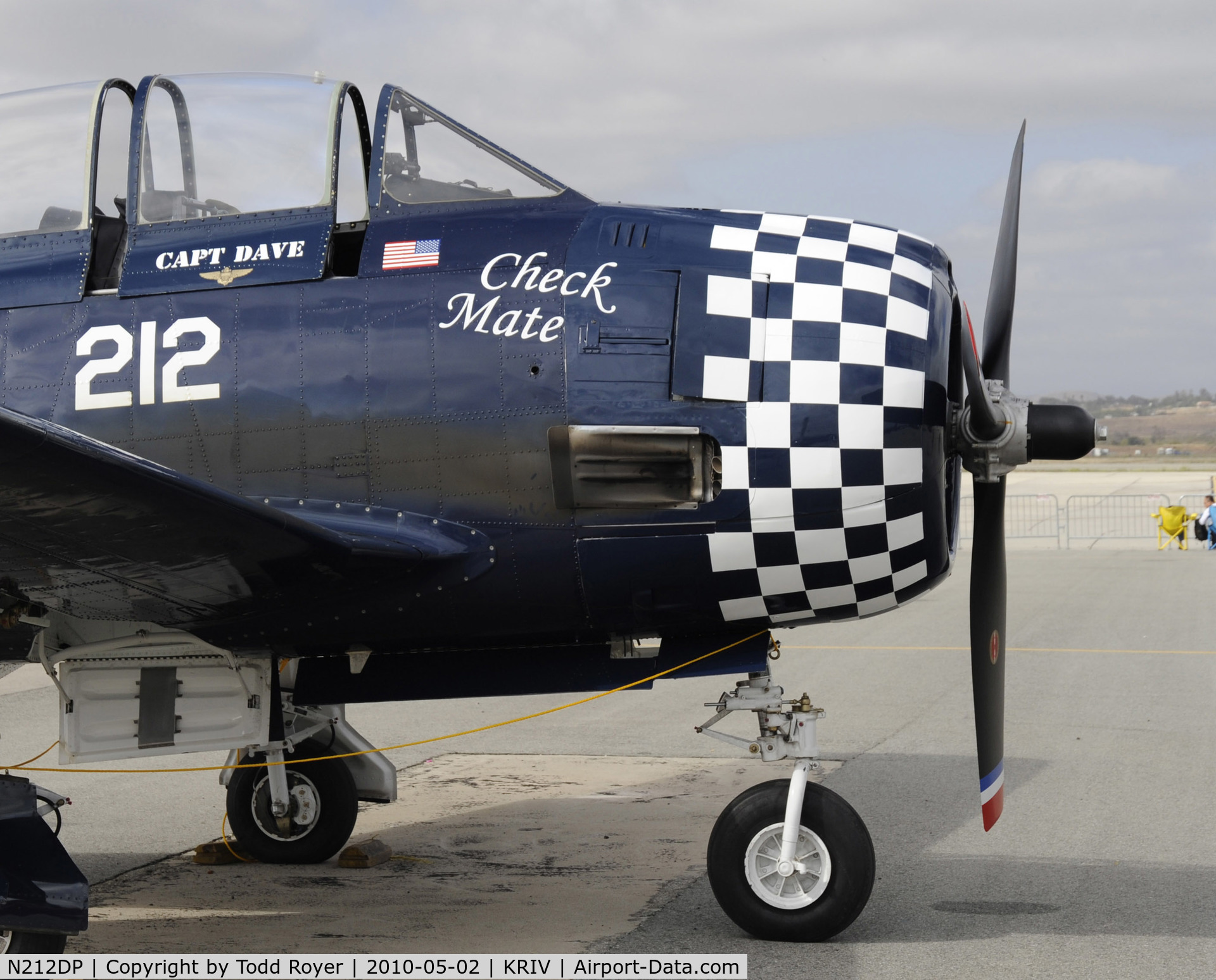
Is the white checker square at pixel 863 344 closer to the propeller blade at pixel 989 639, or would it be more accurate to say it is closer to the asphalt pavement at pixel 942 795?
the propeller blade at pixel 989 639

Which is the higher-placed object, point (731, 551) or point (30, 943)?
point (731, 551)

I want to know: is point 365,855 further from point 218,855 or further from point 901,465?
point 901,465

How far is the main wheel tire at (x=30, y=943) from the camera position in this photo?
471 cm

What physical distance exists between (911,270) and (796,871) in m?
2.33

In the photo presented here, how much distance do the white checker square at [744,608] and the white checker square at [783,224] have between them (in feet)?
4.50

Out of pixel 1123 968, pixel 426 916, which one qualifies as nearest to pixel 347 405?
pixel 426 916

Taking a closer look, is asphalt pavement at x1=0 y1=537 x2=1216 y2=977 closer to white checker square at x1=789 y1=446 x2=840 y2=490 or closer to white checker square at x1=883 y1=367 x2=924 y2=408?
white checker square at x1=789 y1=446 x2=840 y2=490

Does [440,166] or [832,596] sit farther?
[440,166]

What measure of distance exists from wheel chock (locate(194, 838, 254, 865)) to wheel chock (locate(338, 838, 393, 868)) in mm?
528

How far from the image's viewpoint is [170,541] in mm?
4512

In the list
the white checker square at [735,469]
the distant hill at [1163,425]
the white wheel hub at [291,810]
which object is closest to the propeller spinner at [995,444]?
the white checker square at [735,469]

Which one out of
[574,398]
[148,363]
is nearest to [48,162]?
[148,363]

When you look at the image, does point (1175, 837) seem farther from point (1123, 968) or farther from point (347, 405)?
point (347, 405)

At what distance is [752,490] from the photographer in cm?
485
